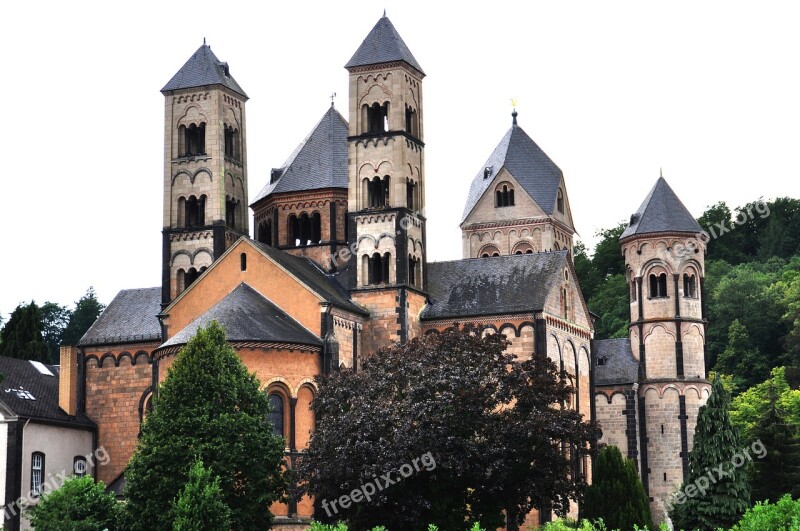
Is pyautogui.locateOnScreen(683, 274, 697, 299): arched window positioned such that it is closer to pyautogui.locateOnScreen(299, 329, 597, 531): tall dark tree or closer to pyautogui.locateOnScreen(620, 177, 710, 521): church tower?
pyautogui.locateOnScreen(620, 177, 710, 521): church tower

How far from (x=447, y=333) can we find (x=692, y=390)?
93.2 ft

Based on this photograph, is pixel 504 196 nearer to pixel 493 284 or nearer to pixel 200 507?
pixel 493 284

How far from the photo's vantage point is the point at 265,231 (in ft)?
266

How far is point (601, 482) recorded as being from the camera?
6600 cm

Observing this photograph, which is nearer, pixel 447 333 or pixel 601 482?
pixel 447 333

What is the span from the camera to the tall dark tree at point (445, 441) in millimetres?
53969

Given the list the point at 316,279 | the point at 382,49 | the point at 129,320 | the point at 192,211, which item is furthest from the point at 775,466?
the point at 129,320

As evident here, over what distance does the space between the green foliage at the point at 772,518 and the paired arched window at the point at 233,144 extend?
38555mm

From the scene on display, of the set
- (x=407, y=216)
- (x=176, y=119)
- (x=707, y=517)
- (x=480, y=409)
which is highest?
(x=176, y=119)

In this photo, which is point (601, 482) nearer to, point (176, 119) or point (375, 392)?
point (375, 392)

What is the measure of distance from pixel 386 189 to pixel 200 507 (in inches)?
1010

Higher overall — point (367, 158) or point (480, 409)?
point (367, 158)

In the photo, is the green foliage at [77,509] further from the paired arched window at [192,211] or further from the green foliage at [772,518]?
the green foliage at [772,518]

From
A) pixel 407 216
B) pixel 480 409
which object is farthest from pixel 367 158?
pixel 480 409
